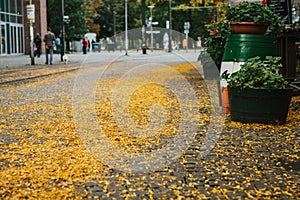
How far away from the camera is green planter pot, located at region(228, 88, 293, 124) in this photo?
6.88 m

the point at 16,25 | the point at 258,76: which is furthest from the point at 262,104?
the point at 16,25

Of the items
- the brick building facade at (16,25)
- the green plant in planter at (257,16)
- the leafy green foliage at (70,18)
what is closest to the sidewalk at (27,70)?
the green plant in planter at (257,16)

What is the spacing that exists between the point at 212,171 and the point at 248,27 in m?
3.81

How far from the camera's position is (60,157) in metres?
5.18

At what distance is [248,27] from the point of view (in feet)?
26.1

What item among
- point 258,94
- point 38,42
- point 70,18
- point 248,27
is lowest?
point 258,94

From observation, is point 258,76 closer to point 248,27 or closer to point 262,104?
point 262,104

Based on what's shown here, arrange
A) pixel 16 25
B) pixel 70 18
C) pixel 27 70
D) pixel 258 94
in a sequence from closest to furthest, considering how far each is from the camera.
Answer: pixel 258 94 < pixel 27 70 < pixel 16 25 < pixel 70 18

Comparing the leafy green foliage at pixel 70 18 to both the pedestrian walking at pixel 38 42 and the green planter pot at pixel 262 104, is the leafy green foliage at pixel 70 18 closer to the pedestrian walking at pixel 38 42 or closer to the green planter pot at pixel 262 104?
the pedestrian walking at pixel 38 42

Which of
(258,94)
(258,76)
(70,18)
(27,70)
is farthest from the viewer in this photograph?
(70,18)

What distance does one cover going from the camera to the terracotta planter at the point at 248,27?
7.93 meters

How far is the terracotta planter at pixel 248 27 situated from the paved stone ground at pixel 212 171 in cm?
154

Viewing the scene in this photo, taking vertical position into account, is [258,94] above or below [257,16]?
below

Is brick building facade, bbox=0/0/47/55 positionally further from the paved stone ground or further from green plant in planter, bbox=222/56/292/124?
the paved stone ground
